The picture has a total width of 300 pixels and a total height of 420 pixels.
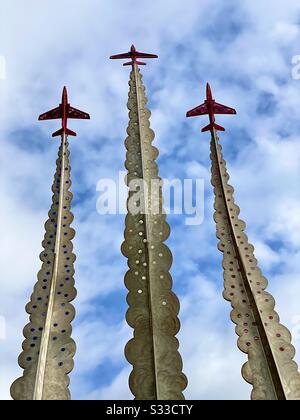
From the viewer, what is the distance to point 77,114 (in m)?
16.7

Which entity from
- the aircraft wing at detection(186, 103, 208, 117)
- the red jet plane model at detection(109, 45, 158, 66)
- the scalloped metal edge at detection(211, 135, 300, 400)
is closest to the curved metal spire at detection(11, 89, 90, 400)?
the scalloped metal edge at detection(211, 135, 300, 400)

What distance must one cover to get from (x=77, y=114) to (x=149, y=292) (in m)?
8.26

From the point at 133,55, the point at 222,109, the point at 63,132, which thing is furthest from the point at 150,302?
the point at 133,55

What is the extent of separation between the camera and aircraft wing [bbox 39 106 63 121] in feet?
54.4

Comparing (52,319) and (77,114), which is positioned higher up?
(77,114)

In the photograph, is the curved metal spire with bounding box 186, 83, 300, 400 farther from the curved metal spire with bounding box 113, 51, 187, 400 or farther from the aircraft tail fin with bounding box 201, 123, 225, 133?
the aircraft tail fin with bounding box 201, 123, 225, 133

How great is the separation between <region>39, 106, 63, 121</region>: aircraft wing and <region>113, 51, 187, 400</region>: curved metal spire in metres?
3.90

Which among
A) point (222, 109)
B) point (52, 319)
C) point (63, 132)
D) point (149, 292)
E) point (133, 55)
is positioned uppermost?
point (133, 55)

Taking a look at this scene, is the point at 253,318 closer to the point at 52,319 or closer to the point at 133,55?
the point at 52,319

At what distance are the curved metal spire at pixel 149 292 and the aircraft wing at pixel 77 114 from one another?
3.66m

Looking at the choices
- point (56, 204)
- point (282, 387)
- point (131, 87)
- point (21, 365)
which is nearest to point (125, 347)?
point (21, 365)

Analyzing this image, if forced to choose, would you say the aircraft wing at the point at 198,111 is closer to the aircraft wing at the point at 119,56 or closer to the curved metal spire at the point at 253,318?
the aircraft wing at the point at 119,56

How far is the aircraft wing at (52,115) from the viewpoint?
16.6 metres
